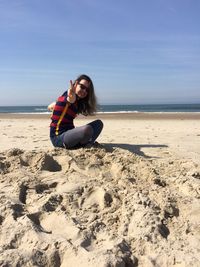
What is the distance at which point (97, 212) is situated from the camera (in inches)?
125

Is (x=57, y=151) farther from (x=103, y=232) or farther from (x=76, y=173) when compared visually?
(x=103, y=232)

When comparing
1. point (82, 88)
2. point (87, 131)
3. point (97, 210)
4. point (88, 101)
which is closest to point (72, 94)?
point (82, 88)

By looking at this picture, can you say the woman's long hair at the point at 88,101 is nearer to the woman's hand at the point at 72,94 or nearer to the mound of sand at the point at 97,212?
the woman's hand at the point at 72,94

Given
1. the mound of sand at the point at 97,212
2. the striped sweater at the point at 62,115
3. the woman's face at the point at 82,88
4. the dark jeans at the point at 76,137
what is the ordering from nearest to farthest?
the mound of sand at the point at 97,212, the dark jeans at the point at 76,137, the woman's face at the point at 82,88, the striped sweater at the point at 62,115

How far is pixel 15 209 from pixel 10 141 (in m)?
3.89

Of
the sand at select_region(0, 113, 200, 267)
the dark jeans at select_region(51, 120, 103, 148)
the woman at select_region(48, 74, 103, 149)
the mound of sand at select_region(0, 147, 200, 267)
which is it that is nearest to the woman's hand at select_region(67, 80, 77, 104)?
the woman at select_region(48, 74, 103, 149)

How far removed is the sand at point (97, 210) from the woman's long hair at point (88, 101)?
1.10m

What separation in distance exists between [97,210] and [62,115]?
104 inches

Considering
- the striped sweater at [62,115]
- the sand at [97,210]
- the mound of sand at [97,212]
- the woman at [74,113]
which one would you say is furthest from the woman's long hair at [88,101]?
the mound of sand at [97,212]

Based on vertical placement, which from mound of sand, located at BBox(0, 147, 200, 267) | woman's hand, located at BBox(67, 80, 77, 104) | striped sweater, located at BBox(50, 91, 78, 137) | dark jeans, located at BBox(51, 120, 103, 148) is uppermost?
woman's hand, located at BBox(67, 80, 77, 104)

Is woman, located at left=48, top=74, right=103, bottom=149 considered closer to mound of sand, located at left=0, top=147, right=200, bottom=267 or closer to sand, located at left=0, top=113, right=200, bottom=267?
sand, located at left=0, top=113, right=200, bottom=267

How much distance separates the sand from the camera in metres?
2.49

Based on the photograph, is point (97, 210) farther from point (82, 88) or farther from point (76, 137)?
point (82, 88)

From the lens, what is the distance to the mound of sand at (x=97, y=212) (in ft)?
8.16
